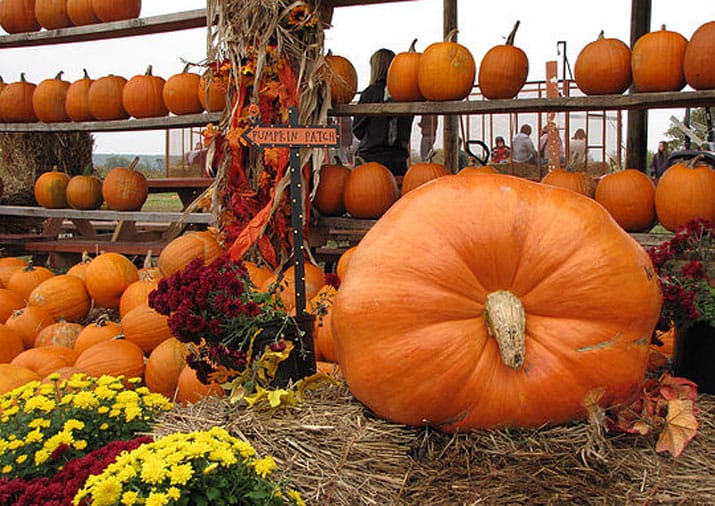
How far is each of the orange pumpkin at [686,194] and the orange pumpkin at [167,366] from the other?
98.1 inches

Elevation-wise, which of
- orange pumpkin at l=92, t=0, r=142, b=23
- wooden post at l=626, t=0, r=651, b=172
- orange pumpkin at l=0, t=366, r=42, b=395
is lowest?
orange pumpkin at l=0, t=366, r=42, b=395

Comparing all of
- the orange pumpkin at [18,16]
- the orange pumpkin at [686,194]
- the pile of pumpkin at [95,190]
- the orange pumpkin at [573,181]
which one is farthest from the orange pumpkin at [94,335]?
the orange pumpkin at [18,16]

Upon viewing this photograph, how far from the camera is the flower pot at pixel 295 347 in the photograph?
7.20 feet

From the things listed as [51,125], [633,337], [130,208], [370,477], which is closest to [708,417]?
[633,337]

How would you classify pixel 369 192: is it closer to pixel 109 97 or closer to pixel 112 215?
pixel 112 215

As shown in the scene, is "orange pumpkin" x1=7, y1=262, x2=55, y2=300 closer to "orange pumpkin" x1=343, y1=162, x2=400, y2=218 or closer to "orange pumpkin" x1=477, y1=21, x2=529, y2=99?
"orange pumpkin" x1=343, y1=162, x2=400, y2=218

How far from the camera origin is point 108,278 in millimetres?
4020

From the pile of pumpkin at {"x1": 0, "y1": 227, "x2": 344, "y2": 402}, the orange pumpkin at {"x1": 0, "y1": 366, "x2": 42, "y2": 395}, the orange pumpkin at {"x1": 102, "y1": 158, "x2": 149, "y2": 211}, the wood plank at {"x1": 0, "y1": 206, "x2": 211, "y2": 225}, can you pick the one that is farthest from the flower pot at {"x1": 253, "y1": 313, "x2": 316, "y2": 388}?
the orange pumpkin at {"x1": 102, "y1": 158, "x2": 149, "y2": 211}

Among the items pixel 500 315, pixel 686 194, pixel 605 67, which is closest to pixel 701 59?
pixel 605 67

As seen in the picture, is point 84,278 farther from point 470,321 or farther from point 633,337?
point 633,337

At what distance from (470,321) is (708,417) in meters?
0.81

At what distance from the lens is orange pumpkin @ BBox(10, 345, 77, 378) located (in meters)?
3.21

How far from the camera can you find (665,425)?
1.77 metres

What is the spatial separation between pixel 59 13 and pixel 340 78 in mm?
2806
